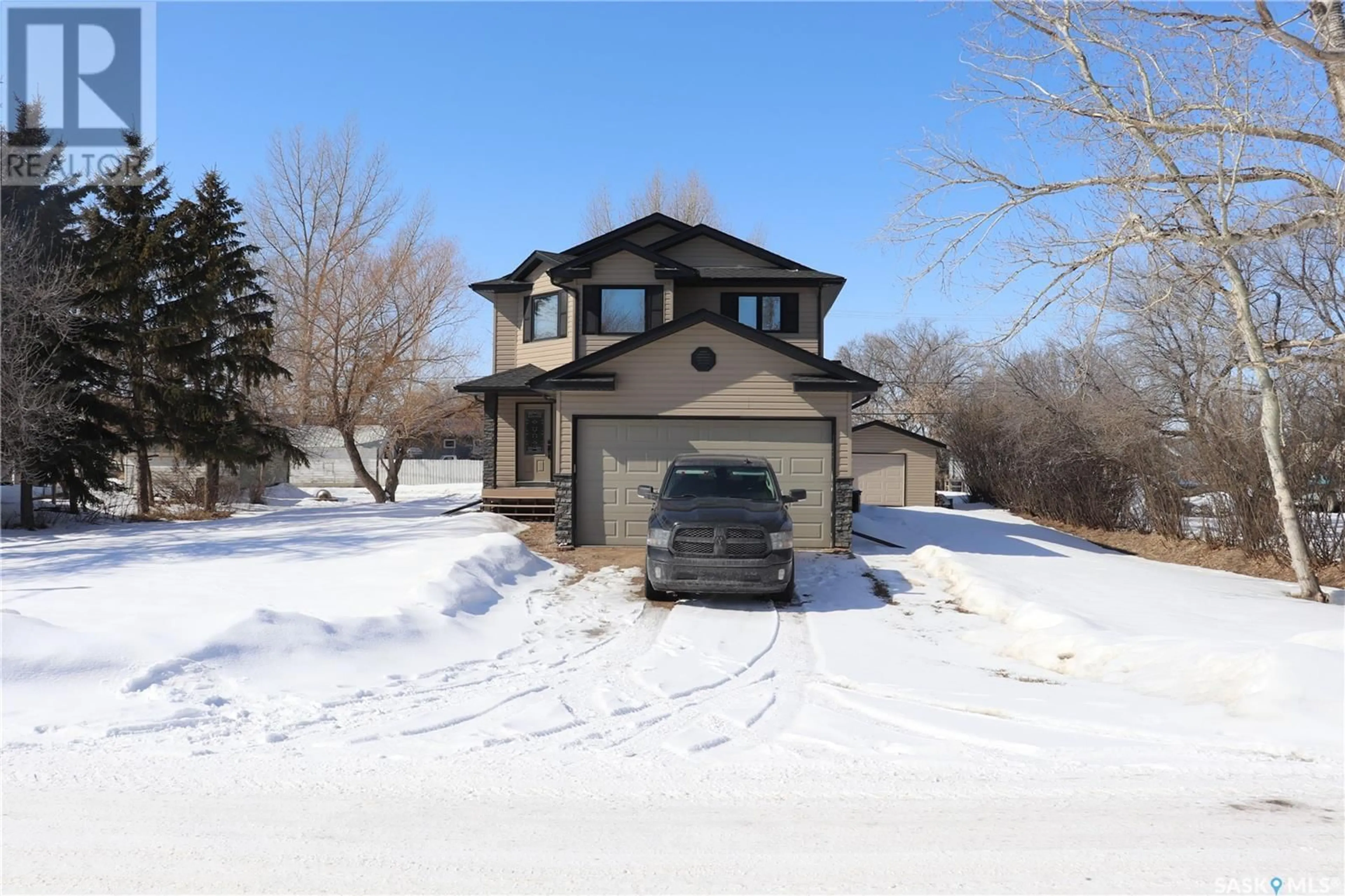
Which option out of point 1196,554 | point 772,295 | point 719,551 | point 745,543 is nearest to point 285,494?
point 772,295

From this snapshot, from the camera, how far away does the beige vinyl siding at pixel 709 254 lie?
2208 cm

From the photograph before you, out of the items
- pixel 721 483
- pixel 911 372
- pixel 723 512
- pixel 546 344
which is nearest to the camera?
pixel 723 512

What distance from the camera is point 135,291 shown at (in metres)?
21.2

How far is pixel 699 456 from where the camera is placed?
42.0 ft

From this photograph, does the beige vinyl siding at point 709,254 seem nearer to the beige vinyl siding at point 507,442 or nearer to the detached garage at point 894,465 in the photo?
the beige vinyl siding at point 507,442

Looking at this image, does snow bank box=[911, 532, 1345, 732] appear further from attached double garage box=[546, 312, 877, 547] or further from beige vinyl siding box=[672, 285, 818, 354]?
beige vinyl siding box=[672, 285, 818, 354]

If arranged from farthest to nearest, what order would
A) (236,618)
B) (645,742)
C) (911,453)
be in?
(911,453)
(236,618)
(645,742)

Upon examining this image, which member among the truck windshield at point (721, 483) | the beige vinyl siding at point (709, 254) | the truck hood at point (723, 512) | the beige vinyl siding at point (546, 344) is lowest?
the truck hood at point (723, 512)

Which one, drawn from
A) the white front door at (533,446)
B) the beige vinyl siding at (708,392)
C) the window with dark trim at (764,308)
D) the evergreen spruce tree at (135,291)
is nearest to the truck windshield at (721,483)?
the beige vinyl siding at (708,392)

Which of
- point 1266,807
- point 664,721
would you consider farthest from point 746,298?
point 1266,807

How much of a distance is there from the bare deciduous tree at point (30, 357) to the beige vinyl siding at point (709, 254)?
13.8 m

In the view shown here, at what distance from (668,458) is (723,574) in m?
5.55

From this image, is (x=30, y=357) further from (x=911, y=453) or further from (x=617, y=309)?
(x=911, y=453)

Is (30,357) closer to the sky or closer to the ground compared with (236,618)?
closer to the sky
